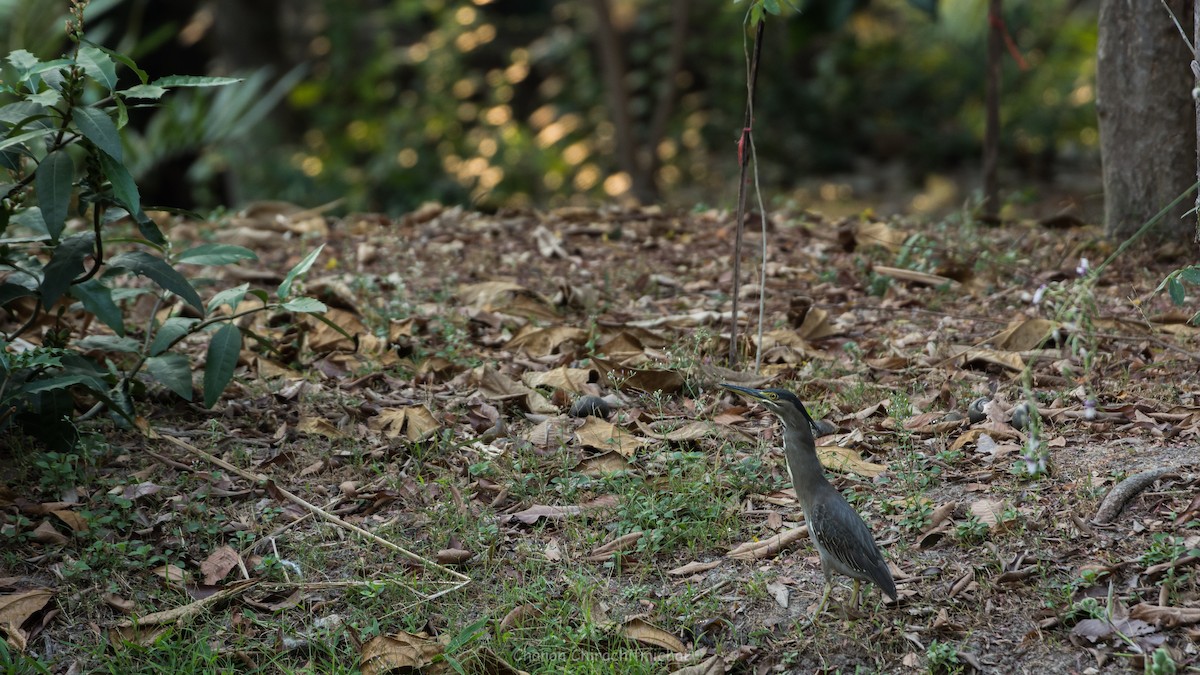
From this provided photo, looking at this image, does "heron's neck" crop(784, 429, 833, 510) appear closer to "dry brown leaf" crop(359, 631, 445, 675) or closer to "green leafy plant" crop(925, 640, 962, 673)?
"green leafy plant" crop(925, 640, 962, 673)

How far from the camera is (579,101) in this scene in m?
10.9

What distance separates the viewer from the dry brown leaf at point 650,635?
2.78 meters

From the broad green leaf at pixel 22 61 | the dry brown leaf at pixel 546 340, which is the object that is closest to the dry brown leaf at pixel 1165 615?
the dry brown leaf at pixel 546 340

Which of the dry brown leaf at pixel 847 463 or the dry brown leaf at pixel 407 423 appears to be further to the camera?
the dry brown leaf at pixel 407 423

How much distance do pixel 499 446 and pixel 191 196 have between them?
7.67 metres

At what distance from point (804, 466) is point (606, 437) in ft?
2.73

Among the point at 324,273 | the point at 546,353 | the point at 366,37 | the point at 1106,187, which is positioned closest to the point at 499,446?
the point at 546,353

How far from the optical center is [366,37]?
11695 millimetres

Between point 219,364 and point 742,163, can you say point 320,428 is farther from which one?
point 742,163

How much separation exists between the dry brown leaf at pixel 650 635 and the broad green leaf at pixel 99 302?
1677mm

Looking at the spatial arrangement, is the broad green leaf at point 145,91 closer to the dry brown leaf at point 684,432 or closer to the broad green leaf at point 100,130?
the broad green leaf at point 100,130

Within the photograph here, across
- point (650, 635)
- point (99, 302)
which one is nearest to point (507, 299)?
point (99, 302)

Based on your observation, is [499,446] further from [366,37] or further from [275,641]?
[366,37]

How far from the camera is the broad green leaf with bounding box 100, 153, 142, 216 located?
3.09 meters
